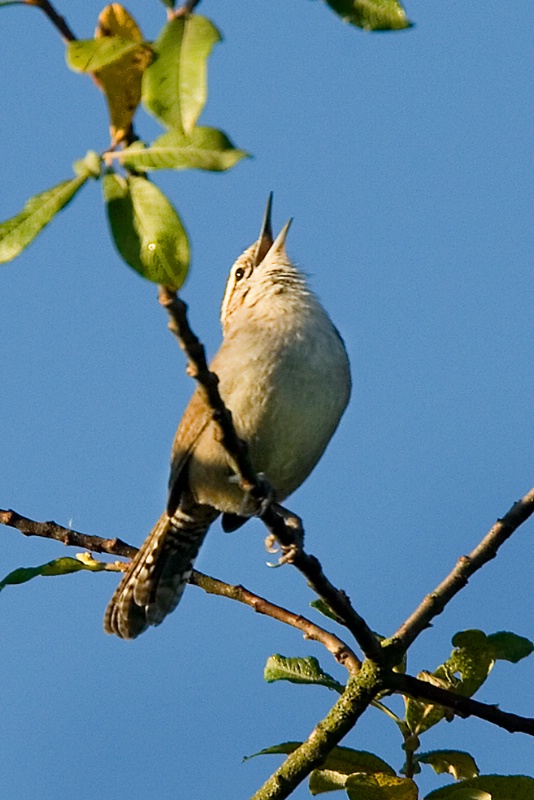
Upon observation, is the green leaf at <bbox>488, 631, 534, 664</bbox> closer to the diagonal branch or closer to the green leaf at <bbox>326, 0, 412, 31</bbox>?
the diagonal branch

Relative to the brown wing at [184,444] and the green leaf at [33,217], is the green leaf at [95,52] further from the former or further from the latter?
the brown wing at [184,444]

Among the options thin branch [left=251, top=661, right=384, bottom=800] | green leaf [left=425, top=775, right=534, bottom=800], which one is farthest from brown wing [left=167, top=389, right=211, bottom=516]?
green leaf [left=425, top=775, right=534, bottom=800]

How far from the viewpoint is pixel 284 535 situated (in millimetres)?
3662

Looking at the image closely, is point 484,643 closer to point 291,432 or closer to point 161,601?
point 291,432

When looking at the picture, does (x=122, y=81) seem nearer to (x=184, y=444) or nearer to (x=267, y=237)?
(x=184, y=444)

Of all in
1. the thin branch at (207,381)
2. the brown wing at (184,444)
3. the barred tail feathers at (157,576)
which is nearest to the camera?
the thin branch at (207,381)

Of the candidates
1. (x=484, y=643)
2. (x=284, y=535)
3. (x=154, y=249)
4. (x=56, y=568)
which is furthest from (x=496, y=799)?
Answer: (x=154, y=249)

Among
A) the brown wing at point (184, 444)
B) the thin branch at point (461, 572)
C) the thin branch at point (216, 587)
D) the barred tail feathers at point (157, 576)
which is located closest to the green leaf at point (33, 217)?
the thin branch at point (461, 572)

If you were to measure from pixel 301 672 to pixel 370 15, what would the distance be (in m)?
2.37

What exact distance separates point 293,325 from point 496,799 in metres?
2.29

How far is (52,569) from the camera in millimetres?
3941

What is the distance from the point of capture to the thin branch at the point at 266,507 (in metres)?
2.72

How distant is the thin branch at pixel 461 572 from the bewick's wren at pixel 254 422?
0.90 metres

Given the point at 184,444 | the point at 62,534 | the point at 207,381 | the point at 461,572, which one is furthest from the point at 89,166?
the point at 184,444
